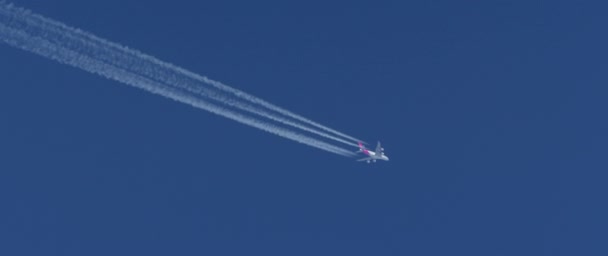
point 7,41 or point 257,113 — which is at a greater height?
point 257,113

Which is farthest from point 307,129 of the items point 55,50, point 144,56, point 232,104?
point 55,50

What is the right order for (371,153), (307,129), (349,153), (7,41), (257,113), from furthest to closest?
(371,153) < (349,153) < (307,129) < (257,113) < (7,41)

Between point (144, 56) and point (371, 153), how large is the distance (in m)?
25.6

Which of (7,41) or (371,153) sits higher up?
(371,153)

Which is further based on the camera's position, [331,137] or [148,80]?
[331,137]

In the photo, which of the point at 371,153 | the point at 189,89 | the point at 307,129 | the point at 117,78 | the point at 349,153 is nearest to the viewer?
the point at 117,78

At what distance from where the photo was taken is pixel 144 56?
54.0 meters

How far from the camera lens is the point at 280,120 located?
6222 centimetres

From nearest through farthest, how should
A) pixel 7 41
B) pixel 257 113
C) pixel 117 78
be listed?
pixel 7 41, pixel 117 78, pixel 257 113

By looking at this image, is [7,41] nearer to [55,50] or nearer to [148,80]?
[55,50]

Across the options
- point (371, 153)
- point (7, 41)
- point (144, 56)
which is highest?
point (371, 153)

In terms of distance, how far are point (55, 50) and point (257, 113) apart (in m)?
14.8

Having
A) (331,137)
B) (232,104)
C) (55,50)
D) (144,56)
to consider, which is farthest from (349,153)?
(55,50)

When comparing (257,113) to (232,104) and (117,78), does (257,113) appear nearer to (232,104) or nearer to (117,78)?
(232,104)
